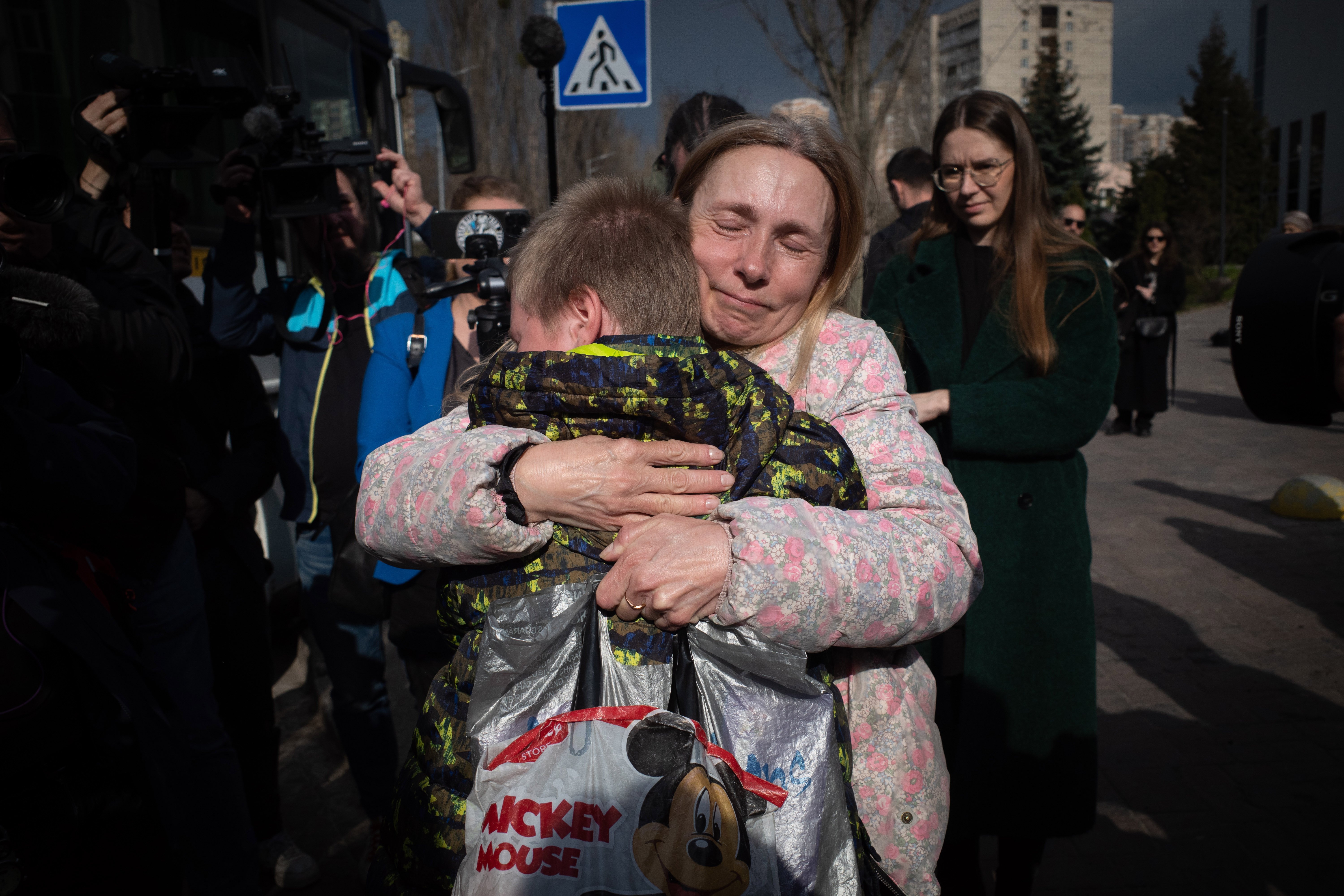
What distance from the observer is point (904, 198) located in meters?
5.95

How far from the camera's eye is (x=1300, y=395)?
199 centimetres

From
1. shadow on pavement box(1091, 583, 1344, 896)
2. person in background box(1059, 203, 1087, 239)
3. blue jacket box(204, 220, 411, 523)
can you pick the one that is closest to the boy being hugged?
blue jacket box(204, 220, 411, 523)

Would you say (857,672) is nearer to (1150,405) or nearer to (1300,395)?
(1300,395)

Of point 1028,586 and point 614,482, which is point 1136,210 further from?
→ point 614,482

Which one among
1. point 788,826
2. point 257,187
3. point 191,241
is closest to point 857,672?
point 788,826

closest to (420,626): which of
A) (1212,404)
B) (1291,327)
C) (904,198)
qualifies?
(1291,327)

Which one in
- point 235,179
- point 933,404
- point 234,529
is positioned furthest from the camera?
point 235,179

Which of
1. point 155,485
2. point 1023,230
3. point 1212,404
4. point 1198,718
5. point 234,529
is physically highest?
point 1023,230

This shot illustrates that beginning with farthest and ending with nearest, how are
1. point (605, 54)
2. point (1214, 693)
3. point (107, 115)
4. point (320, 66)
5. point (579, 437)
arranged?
point (320, 66), point (605, 54), point (1214, 693), point (107, 115), point (579, 437)

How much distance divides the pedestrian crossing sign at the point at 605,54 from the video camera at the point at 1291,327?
13.4ft

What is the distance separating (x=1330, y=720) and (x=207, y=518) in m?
4.53

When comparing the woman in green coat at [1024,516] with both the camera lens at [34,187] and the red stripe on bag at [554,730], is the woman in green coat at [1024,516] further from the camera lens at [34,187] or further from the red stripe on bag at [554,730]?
the camera lens at [34,187]

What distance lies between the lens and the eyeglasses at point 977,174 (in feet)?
8.51

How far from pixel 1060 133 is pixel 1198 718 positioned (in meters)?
38.1
